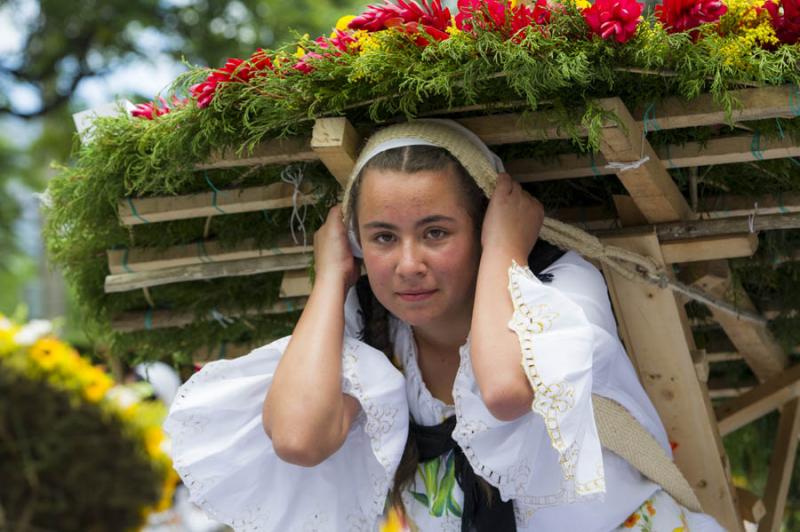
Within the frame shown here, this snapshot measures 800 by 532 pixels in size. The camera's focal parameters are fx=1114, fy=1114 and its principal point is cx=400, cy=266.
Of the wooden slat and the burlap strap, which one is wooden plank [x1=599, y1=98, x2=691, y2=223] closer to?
the wooden slat

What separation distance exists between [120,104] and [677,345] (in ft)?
4.61

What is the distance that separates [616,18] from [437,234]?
1.85ft

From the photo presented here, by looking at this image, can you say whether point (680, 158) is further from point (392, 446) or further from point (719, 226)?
point (392, 446)

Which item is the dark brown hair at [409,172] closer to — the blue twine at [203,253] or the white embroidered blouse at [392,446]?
the white embroidered blouse at [392,446]

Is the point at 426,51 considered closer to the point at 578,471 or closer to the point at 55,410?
the point at 578,471

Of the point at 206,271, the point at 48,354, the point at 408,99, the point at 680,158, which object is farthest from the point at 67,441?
the point at 680,158

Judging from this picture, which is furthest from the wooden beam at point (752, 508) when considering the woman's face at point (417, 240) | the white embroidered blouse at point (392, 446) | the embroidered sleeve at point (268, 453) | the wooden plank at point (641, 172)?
the woman's face at point (417, 240)

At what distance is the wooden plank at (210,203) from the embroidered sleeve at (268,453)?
1.16ft

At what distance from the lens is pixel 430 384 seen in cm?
251

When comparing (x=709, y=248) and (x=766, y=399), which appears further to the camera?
(x=766, y=399)

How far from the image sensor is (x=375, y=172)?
2285 mm

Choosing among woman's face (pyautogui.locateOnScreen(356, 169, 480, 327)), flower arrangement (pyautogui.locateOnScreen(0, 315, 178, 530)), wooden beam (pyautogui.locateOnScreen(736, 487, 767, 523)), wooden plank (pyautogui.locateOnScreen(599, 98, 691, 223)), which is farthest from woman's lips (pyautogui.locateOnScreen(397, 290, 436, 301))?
flower arrangement (pyautogui.locateOnScreen(0, 315, 178, 530))

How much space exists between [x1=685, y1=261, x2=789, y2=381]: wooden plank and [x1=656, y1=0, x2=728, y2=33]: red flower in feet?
2.51

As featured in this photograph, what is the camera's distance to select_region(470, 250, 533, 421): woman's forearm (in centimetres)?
206
